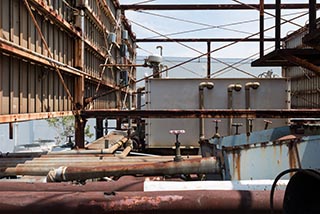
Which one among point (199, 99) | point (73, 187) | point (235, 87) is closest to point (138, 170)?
point (73, 187)

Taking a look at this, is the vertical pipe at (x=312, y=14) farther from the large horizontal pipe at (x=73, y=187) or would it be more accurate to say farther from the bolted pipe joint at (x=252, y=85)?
the bolted pipe joint at (x=252, y=85)

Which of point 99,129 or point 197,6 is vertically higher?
point 197,6

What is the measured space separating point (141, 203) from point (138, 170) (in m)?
1.36

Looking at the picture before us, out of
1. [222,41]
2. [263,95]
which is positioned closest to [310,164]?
[263,95]

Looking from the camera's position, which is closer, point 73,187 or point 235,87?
point 73,187

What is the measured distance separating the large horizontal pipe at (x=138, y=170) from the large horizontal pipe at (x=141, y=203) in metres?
1.09

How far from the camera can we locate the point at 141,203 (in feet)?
7.11

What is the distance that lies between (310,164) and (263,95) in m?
5.30

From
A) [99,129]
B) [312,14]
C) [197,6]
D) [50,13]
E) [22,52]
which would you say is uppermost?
[197,6]

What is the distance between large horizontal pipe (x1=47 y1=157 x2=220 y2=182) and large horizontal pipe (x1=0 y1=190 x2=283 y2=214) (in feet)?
3.56

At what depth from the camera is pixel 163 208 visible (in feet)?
7.09

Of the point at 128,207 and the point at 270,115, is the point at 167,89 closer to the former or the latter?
the point at 270,115

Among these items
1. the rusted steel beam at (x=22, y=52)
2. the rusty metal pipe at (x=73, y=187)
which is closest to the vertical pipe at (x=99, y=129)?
the rusted steel beam at (x=22, y=52)

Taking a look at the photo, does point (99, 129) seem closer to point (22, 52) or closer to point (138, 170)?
point (22, 52)
